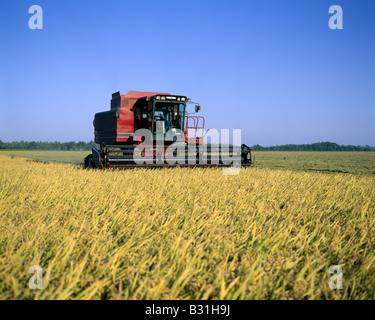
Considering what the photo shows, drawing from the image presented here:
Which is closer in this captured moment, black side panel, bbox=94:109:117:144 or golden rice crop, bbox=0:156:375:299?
golden rice crop, bbox=0:156:375:299

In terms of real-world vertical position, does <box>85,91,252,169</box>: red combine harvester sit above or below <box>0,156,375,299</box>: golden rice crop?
above

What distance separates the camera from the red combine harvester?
37.6ft

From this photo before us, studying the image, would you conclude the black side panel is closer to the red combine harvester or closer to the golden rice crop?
the red combine harvester

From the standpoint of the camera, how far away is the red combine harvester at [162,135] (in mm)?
11466

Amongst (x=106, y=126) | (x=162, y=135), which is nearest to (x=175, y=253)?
(x=162, y=135)

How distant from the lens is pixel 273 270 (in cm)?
255

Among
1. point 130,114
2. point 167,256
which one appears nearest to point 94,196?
point 167,256

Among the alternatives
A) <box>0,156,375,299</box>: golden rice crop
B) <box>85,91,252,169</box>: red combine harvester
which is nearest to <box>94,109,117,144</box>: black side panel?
<box>85,91,252,169</box>: red combine harvester

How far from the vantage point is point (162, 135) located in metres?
12.2

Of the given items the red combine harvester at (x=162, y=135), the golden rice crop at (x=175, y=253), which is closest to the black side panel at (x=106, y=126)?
the red combine harvester at (x=162, y=135)

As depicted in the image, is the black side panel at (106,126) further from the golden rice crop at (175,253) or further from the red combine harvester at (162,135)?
the golden rice crop at (175,253)

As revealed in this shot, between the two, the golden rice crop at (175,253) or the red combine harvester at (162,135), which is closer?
the golden rice crop at (175,253)
